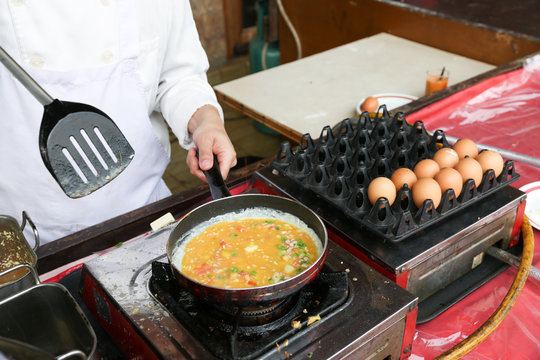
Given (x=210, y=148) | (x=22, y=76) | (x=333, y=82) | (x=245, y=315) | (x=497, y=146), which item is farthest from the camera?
(x=333, y=82)

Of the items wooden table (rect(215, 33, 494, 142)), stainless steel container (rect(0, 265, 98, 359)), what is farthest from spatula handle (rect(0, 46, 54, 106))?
wooden table (rect(215, 33, 494, 142))

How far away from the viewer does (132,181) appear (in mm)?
1559

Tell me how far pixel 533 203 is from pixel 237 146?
9.77 ft

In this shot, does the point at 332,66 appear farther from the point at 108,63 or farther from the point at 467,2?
the point at 108,63

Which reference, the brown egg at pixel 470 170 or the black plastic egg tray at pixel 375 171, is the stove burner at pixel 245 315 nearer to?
the black plastic egg tray at pixel 375 171

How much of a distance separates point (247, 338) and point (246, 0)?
17.3 feet

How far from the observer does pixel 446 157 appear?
1.26m

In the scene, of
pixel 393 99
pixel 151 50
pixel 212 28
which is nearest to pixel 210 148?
pixel 151 50

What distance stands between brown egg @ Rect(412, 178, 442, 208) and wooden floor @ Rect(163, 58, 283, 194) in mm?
2464

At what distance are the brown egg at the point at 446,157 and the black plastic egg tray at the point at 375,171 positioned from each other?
46mm

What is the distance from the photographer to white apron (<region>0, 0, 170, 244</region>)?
1285 mm

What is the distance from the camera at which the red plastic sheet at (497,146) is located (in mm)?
1072

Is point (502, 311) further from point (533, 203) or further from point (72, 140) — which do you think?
point (72, 140)

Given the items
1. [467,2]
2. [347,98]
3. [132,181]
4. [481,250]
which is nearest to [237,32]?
[467,2]
